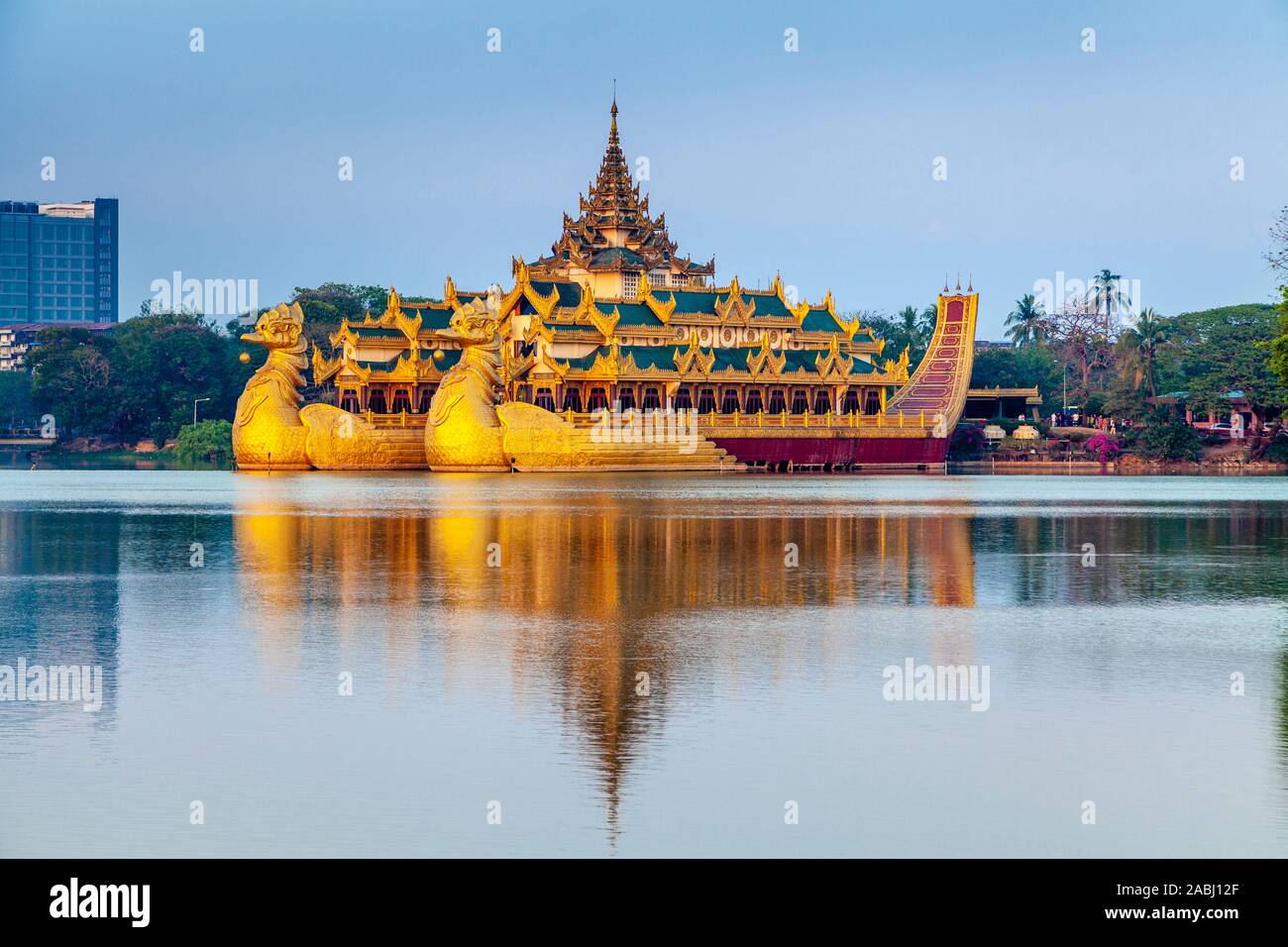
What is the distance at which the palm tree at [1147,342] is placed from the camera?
101 meters

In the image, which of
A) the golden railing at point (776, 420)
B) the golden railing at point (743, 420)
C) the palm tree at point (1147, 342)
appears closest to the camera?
the golden railing at point (776, 420)

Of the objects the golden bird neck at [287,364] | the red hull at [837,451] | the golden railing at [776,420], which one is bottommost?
the red hull at [837,451]

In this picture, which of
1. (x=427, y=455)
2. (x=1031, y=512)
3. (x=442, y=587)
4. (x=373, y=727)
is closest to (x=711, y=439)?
(x=427, y=455)

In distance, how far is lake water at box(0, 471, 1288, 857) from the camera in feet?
42.8

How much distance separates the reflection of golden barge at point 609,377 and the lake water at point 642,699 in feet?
132

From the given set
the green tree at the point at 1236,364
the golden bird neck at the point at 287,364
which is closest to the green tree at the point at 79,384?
the golden bird neck at the point at 287,364

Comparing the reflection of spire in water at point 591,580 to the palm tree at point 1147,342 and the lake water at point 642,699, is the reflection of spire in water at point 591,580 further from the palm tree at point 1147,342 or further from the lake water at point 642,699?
the palm tree at point 1147,342

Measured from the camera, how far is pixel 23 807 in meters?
13.3

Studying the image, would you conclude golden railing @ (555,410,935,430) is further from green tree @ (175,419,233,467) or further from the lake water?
the lake water

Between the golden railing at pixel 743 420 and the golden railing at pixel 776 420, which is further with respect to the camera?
the golden railing at pixel 743 420
